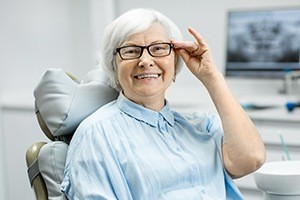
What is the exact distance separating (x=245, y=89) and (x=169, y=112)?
1870mm

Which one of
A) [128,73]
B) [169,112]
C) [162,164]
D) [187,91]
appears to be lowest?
[187,91]

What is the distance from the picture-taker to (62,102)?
5.39 ft

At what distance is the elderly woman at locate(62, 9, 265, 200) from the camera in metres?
1.48

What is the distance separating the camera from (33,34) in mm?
3637

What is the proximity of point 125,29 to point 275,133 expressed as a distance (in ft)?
5.05

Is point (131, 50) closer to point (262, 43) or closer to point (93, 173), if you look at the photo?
point (93, 173)

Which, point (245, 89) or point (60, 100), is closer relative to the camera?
point (60, 100)

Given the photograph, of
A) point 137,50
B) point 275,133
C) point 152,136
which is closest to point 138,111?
point 152,136

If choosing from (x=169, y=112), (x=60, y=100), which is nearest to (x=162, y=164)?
(x=169, y=112)

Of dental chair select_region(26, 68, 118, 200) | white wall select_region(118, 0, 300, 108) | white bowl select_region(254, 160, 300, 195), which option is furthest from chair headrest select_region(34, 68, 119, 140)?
white wall select_region(118, 0, 300, 108)

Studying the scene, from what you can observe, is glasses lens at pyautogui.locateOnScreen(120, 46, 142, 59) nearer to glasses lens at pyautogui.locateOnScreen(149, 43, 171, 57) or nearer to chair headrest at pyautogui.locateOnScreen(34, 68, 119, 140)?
glasses lens at pyautogui.locateOnScreen(149, 43, 171, 57)

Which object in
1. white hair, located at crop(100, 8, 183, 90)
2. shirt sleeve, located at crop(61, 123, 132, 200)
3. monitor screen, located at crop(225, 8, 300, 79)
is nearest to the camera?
shirt sleeve, located at crop(61, 123, 132, 200)

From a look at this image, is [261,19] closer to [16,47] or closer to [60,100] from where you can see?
[16,47]

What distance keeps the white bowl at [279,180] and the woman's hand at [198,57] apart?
0.36 metres
